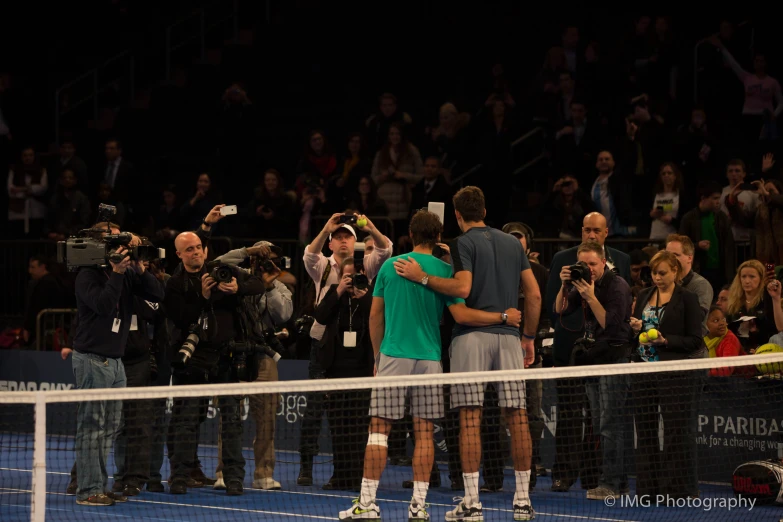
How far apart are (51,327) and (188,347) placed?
730cm

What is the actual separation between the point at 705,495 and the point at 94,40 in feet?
56.8

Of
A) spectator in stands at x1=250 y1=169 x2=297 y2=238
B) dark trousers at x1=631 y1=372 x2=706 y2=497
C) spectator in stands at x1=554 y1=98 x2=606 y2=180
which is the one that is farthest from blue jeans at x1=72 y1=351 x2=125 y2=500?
spectator in stands at x1=554 y1=98 x2=606 y2=180

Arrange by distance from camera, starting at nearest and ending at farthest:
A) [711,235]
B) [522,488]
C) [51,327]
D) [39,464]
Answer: [39,464], [522,488], [711,235], [51,327]

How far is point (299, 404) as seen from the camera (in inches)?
543

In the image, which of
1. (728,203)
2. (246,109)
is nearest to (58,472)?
(728,203)

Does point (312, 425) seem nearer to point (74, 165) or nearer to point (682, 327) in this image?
point (682, 327)

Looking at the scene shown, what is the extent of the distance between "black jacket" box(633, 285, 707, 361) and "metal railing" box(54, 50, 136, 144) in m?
14.9

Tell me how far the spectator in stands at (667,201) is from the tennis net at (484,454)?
373 cm

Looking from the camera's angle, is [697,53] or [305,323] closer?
[305,323]

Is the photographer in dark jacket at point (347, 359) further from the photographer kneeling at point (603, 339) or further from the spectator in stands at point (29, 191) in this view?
the spectator in stands at point (29, 191)

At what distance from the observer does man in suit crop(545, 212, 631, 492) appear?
35.6 feet

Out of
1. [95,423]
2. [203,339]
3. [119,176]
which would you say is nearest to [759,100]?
[203,339]

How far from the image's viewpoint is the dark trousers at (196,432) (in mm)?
10711

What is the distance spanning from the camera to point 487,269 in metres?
9.25
